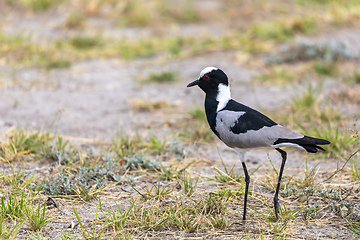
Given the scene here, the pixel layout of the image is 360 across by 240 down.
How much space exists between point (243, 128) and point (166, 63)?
4.45 m

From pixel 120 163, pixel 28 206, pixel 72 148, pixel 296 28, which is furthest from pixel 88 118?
pixel 296 28

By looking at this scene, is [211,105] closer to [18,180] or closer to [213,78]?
[213,78]

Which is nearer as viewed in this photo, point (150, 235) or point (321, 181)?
point (150, 235)

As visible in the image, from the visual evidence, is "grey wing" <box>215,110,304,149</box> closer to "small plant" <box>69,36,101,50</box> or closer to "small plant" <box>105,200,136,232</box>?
"small plant" <box>105,200,136,232</box>

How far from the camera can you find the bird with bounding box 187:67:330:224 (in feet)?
10.0

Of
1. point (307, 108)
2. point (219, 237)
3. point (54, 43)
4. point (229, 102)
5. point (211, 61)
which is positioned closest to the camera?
point (219, 237)

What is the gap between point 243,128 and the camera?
3.19 metres

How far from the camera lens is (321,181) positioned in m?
3.96

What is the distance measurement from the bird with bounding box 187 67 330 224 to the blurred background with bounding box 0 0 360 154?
143 cm

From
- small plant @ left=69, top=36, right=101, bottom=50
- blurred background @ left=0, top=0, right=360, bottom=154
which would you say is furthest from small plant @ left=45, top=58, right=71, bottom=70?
small plant @ left=69, top=36, right=101, bottom=50

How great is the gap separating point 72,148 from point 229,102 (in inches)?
72.1

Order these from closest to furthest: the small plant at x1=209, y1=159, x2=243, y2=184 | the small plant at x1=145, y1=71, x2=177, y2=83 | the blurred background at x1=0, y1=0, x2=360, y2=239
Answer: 1. the blurred background at x1=0, y1=0, x2=360, y2=239
2. the small plant at x1=209, y1=159, x2=243, y2=184
3. the small plant at x1=145, y1=71, x2=177, y2=83

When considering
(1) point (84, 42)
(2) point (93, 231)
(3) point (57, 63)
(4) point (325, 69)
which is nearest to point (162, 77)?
(3) point (57, 63)

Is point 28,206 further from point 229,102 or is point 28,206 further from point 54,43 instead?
point 54,43
